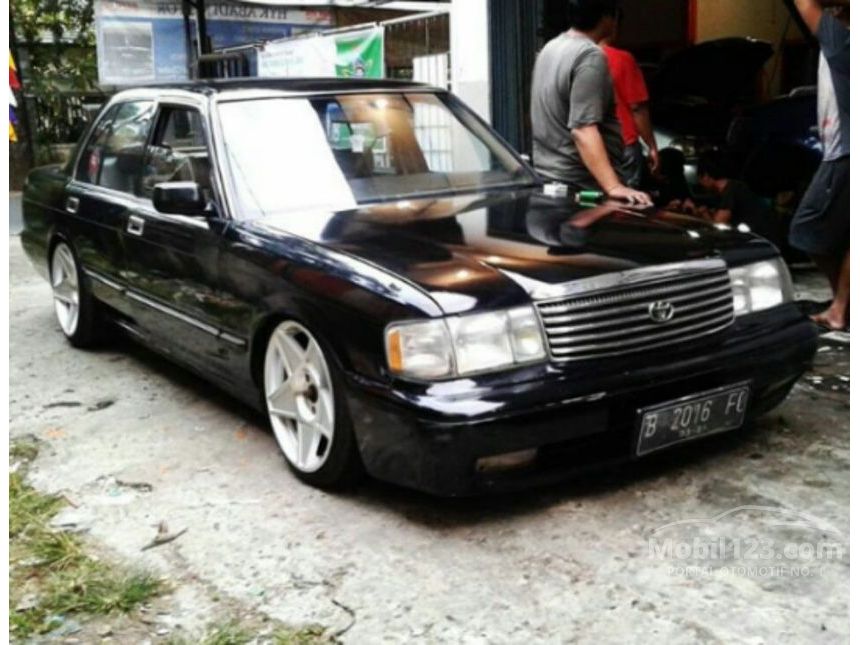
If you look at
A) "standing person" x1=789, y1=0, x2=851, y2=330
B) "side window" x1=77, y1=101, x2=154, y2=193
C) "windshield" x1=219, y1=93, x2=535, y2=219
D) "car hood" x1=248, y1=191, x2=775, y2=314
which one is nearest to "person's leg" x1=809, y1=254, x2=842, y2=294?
"standing person" x1=789, y1=0, x2=851, y2=330

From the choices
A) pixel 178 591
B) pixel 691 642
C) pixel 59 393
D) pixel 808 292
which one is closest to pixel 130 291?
pixel 59 393

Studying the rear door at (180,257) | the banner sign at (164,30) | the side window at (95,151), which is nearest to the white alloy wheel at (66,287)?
the side window at (95,151)

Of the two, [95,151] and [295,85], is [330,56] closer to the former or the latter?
[95,151]

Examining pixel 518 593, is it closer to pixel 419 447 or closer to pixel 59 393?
pixel 419 447

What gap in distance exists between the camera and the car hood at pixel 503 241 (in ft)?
10.4

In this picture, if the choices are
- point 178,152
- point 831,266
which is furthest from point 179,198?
point 831,266

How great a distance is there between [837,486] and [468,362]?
1.44 metres

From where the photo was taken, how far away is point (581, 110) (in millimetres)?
4652

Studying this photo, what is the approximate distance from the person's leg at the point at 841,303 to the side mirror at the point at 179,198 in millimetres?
3366

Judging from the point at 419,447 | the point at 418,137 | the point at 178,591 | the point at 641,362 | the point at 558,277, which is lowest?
the point at 178,591

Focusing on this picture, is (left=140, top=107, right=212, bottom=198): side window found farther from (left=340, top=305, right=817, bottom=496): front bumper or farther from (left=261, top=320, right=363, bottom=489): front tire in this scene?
(left=340, top=305, right=817, bottom=496): front bumper

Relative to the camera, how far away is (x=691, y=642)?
8.30 feet

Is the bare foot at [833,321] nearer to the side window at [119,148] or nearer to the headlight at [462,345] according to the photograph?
the headlight at [462,345]

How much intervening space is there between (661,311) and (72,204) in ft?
11.8
